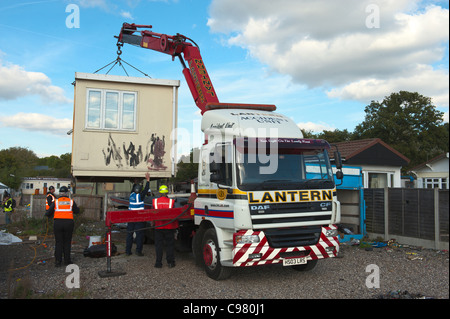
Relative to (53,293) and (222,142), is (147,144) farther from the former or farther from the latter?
(53,293)

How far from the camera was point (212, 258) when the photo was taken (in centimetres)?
680

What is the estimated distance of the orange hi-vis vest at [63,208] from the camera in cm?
828

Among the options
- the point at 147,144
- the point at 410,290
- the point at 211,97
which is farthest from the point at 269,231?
the point at 147,144

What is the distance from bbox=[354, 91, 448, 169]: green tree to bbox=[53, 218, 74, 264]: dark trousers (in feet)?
129

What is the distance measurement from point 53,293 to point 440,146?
149 feet

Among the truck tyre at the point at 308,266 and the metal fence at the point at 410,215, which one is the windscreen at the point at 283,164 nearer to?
the truck tyre at the point at 308,266

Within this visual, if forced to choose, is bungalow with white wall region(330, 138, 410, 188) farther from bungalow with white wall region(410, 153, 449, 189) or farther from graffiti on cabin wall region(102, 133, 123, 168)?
bungalow with white wall region(410, 153, 449, 189)

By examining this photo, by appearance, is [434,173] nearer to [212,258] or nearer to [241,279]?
[241,279]

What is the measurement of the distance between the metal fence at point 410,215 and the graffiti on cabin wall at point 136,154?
22.4 ft

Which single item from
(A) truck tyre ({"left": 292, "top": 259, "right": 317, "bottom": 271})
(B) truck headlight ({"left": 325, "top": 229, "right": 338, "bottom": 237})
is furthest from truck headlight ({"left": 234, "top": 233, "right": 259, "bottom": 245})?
(A) truck tyre ({"left": 292, "top": 259, "right": 317, "bottom": 271})

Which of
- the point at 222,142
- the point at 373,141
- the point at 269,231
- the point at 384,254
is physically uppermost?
the point at 373,141

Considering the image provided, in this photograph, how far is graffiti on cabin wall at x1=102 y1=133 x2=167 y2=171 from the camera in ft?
32.7
